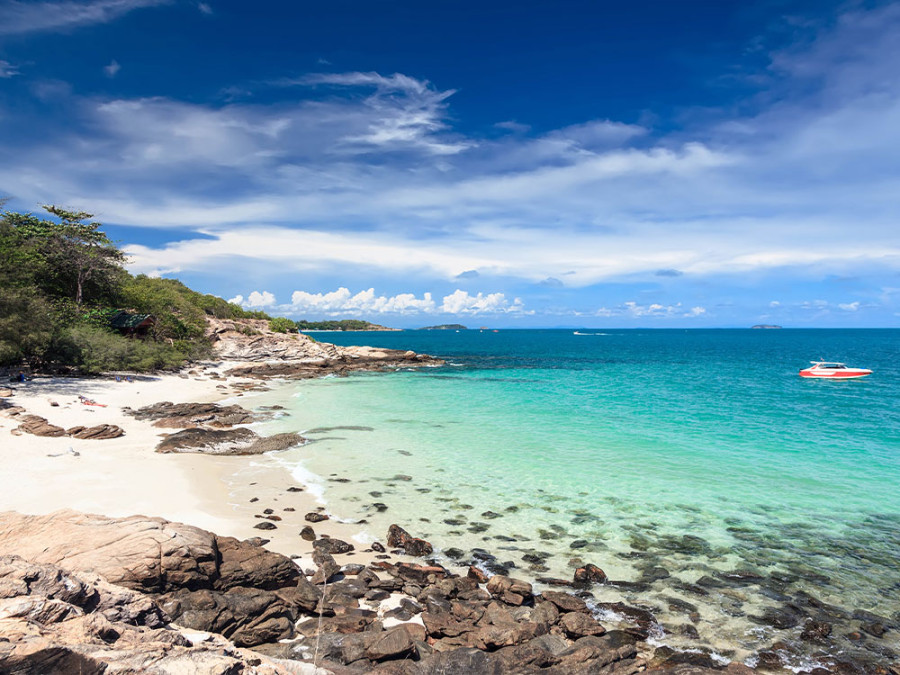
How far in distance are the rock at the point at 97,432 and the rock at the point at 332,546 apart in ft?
44.0

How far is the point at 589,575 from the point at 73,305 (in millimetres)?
42930

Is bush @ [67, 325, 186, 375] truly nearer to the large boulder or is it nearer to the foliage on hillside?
the foliage on hillside

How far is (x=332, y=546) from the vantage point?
35.6 feet

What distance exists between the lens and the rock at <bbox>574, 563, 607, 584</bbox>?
9875 millimetres

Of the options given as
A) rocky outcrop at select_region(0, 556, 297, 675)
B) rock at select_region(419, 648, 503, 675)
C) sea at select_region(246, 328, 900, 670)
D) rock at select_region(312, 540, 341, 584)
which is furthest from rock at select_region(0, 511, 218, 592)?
sea at select_region(246, 328, 900, 670)

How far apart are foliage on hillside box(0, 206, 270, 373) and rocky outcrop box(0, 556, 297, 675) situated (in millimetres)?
25674

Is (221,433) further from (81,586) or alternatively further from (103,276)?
(103,276)

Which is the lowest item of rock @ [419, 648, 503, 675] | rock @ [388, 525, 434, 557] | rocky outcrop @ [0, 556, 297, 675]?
rock @ [388, 525, 434, 557]

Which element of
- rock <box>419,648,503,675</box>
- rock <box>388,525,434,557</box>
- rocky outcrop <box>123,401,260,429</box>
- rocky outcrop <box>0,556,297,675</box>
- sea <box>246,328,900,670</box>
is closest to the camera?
rocky outcrop <box>0,556,297,675</box>

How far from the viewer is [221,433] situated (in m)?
20.2

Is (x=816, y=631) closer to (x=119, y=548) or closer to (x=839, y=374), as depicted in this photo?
(x=119, y=548)

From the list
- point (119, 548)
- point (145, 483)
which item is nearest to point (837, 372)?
point (145, 483)

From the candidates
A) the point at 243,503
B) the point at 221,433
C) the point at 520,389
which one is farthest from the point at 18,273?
the point at 520,389

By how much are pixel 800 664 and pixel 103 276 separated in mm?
51282
